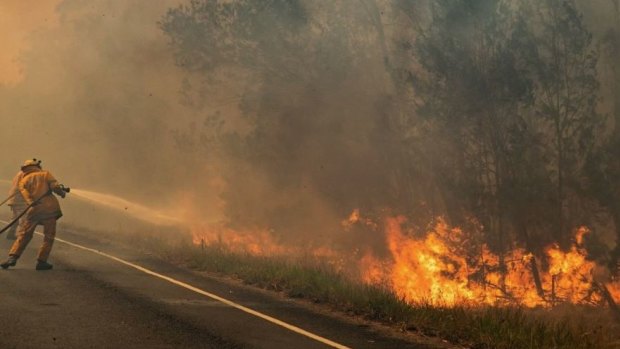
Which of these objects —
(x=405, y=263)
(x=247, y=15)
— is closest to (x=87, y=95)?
(x=247, y=15)

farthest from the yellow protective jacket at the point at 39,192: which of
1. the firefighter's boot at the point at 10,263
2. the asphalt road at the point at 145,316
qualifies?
the asphalt road at the point at 145,316

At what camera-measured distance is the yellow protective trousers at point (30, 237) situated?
1063cm

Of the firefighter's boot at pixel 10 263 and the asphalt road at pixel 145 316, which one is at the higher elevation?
the firefighter's boot at pixel 10 263

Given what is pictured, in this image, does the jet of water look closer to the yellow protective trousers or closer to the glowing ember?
the glowing ember

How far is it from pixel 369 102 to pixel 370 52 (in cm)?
188

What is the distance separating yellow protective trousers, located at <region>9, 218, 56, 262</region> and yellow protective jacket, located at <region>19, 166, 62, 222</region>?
9 cm

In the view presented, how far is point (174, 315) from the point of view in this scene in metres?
7.58

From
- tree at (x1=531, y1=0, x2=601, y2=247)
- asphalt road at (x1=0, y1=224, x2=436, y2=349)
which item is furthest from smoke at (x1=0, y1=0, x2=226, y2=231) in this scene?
asphalt road at (x1=0, y1=224, x2=436, y2=349)

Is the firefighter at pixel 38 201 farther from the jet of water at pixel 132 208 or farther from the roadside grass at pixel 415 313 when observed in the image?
the jet of water at pixel 132 208

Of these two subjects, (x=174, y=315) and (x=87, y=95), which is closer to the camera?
(x=174, y=315)

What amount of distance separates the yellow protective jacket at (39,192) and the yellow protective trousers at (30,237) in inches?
3.6

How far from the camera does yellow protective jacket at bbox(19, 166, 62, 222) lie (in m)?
11.0

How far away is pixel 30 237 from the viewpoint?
35.7 ft

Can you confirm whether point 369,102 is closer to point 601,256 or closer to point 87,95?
point 601,256
